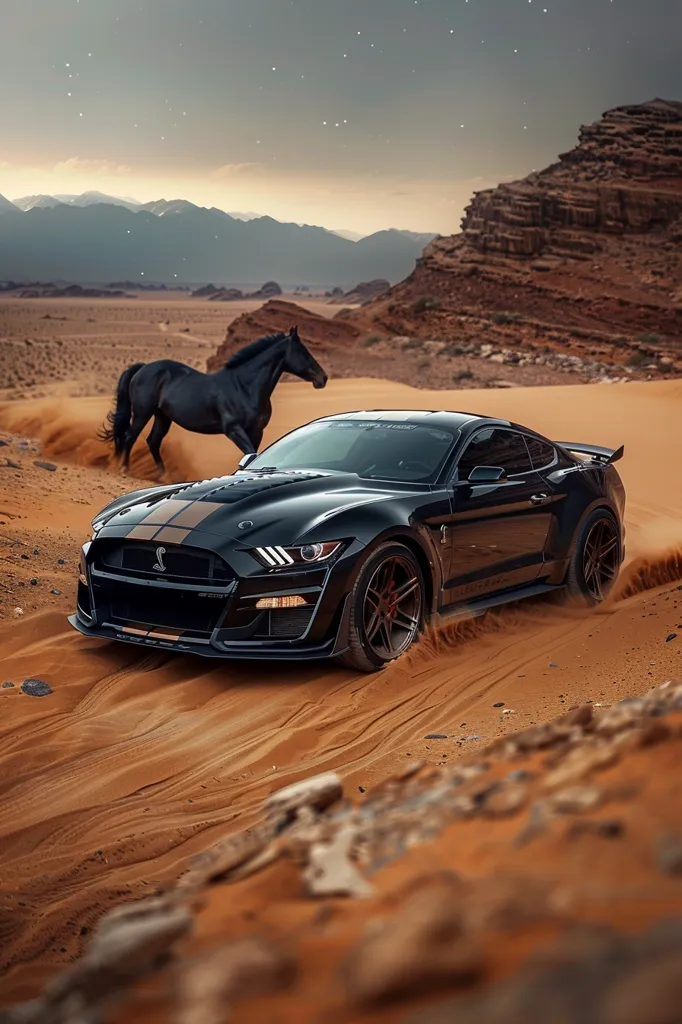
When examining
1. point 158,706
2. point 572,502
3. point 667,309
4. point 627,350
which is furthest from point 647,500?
point 667,309

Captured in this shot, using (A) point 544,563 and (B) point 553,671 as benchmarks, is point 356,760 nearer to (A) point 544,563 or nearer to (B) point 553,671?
(B) point 553,671

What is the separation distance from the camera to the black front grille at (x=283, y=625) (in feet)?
22.3

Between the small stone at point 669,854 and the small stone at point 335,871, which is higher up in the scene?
the small stone at point 669,854

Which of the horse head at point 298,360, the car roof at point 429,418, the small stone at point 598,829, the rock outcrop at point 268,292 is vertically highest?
the rock outcrop at point 268,292

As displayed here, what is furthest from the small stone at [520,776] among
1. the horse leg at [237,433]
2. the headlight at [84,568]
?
the horse leg at [237,433]

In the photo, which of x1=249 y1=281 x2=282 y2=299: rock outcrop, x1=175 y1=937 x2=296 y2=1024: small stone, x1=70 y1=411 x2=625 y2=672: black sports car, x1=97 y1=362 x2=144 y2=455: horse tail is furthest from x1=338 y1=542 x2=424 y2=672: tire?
x1=249 y1=281 x2=282 y2=299: rock outcrop

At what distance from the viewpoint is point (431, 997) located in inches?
69.1

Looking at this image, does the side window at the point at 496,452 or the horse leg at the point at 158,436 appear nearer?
the side window at the point at 496,452

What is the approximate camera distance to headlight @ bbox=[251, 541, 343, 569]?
22.3ft

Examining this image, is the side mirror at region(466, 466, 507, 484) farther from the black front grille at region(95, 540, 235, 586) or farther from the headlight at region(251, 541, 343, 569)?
the black front grille at region(95, 540, 235, 586)

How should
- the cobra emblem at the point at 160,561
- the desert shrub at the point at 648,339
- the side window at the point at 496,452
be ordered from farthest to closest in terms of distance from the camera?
the desert shrub at the point at 648,339 → the side window at the point at 496,452 → the cobra emblem at the point at 160,561

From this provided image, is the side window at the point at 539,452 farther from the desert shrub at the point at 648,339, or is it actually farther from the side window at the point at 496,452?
the desert shrub at the point at 648,339

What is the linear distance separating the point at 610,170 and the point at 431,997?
8165 centimetres

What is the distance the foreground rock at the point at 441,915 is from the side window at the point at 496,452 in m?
5.11
